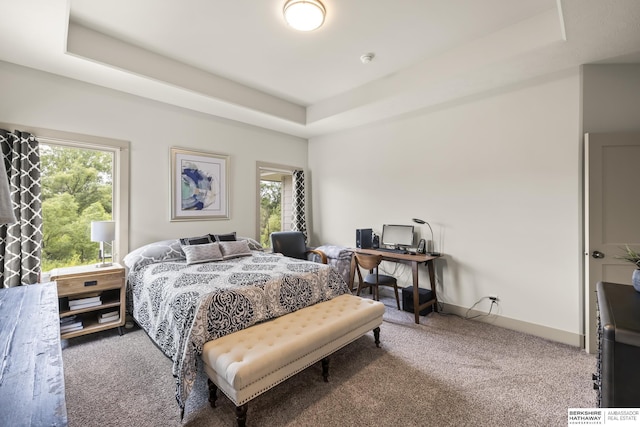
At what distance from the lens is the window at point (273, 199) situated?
4.89 meters

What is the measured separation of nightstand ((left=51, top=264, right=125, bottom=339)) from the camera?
8.82 ft

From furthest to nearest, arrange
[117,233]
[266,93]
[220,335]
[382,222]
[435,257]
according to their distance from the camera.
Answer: [382,222] < [266,93] < [435,257] < [117,233] < [220,335]

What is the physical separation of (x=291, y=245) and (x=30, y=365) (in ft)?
11.7

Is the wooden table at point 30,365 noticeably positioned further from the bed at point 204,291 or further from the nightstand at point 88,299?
the nightstand at point 88,299

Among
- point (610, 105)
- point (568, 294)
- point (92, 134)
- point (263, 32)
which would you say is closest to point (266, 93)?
point (263, 32)

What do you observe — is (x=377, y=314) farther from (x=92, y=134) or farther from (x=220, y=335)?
(x=92, y=134)

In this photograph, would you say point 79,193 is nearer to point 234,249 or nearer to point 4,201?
point 234,249

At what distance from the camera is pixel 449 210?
3.65 metres

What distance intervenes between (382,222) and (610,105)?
2726mm

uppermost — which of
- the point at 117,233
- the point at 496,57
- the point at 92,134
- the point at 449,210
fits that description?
the point at 496,57

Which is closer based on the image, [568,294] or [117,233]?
[568,294]

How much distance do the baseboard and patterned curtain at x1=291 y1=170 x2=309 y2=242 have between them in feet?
8.88

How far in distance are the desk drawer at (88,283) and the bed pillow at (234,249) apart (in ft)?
3.53

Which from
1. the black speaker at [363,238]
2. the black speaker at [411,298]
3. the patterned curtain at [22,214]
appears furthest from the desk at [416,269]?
the patterned curtain at [22,214]
